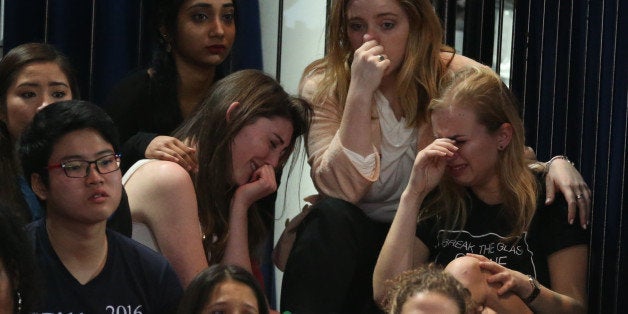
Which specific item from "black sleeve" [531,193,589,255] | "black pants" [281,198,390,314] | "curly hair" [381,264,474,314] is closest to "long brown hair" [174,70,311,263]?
"black pants" [281,198,390,314]

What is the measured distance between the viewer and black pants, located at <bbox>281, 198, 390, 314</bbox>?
2488 millimetres

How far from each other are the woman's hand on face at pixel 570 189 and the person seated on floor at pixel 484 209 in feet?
0.08

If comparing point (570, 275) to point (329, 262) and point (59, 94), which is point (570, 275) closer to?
point (329, 262)

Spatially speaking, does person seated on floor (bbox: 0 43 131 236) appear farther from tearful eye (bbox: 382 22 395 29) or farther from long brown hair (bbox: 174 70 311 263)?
tearful eye (bbox: 382 22 395 29)

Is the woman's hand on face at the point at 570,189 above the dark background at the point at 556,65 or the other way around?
the other way around

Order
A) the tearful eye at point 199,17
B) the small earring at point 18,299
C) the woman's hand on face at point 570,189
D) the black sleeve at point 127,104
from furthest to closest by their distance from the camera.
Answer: the tearful eye at point 199,17 < the black sleeve at point 127,104 < the woman's hand on face at point 570,189 < the small earring at point 18,299

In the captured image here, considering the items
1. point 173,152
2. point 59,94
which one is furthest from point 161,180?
point 59,94

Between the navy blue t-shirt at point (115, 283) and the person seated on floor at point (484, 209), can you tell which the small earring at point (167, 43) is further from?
the navy blue t-shirt at point (115, 283)

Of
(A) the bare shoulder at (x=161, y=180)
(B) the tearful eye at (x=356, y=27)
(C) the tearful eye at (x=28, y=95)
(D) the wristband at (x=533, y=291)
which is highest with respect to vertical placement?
(B) the tearful eye at (x=356, y=27)

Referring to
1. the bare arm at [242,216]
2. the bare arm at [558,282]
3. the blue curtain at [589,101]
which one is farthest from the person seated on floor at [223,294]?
the blue curtain at [589,101]

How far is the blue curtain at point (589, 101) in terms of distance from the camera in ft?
9.32

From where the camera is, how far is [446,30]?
10.7ft

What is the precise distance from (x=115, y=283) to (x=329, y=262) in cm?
56

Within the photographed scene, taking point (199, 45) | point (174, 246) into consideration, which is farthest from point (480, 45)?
point (174, 246)
